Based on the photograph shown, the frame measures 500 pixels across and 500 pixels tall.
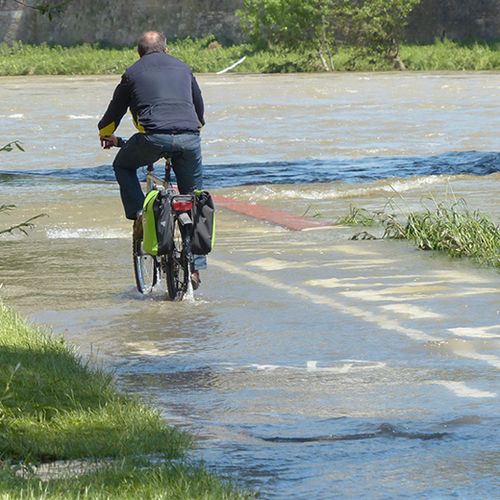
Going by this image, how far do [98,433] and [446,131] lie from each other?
22424mm

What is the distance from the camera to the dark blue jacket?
7816mm

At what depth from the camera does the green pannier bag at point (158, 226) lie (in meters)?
7.68

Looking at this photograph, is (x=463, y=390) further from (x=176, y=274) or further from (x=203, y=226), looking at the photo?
(x=176, y=274)

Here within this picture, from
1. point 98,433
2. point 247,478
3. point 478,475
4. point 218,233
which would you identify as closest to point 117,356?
point 98,433

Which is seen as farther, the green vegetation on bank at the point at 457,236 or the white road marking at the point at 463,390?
the green vegetation on bank at the point at 457,236

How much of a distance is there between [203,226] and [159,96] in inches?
37.9

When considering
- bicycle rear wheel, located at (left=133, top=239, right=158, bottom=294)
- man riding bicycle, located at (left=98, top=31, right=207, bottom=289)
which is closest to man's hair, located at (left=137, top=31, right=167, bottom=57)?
man riding bicycle, located at (left=98, top=31, right=207, bottom=289)

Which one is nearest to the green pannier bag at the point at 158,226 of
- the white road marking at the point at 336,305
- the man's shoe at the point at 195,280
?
the man's shoe at the point at 195,280

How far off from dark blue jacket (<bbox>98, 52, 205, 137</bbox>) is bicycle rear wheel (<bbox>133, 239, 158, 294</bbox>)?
98cm

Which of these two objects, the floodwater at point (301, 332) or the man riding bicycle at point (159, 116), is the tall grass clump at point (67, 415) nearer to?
the floodwater at point (301, 332)

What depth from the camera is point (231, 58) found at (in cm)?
7406

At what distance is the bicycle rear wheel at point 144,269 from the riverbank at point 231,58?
55091 mm

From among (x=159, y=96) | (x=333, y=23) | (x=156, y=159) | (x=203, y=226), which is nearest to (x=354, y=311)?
(x=203, y=226)

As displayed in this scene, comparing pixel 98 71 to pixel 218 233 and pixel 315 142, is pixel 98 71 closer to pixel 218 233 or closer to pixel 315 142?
pixel 315 142
